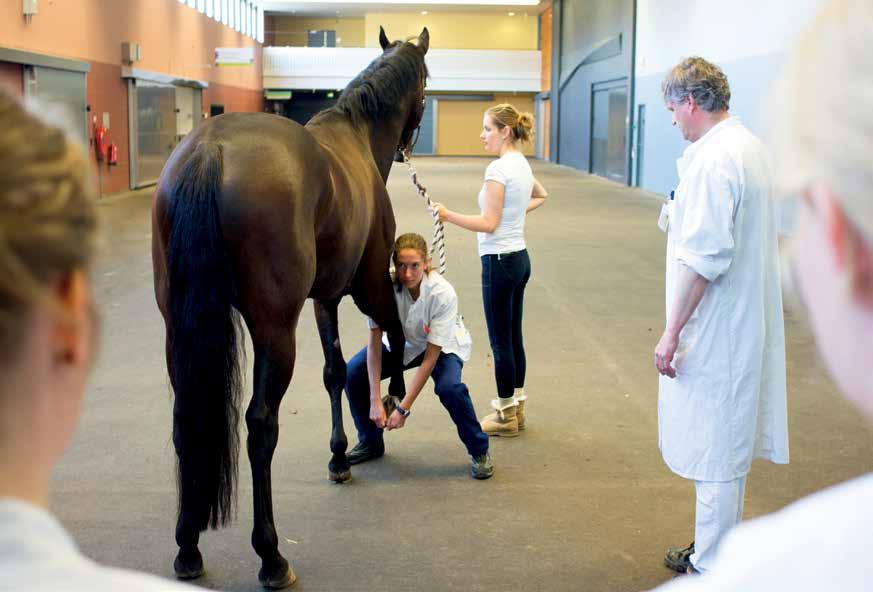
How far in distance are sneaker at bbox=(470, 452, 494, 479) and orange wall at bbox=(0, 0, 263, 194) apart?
10.0 meters

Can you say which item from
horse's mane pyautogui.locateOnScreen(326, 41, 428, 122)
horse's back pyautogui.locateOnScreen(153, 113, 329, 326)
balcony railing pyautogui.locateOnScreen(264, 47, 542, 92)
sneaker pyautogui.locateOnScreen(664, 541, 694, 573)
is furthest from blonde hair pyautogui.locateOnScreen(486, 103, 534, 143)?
balcony railing pyautogui.locateOnScreen(264, 47, 542, 92)

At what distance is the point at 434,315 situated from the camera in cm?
451

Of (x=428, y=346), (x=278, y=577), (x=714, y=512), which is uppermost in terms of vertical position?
(x=428, y=346)

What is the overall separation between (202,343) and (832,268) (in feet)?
9.24

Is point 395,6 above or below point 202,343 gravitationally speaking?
above

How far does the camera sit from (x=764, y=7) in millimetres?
14742

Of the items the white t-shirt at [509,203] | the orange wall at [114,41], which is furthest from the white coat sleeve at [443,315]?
the orange wall at [114,41]

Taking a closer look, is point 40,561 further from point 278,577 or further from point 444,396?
point 444,396

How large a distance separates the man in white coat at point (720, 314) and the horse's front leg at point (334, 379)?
1764 mm

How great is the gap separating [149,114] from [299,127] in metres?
20.2

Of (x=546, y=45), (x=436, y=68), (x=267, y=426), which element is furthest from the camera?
(x=546, y=45)

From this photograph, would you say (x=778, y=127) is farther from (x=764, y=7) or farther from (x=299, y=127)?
(x=764, y=7)

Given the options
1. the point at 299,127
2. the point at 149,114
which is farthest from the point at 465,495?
the point at 149,114

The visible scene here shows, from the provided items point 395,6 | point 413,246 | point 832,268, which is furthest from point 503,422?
point 395,6
